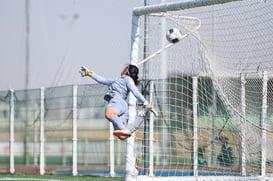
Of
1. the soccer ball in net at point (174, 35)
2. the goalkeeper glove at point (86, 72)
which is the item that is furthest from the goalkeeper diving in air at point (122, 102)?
the soccer ball in net at point (174, 35)

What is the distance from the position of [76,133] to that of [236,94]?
6440 mm

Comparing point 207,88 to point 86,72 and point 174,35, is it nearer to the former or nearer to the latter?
point 174,35

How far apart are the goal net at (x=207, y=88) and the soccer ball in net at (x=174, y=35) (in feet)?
0.77

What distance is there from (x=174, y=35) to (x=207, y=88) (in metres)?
1.53

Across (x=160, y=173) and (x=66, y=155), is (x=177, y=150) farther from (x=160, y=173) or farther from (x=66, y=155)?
(x=66, y=155)

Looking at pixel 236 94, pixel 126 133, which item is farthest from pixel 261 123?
pixel 126 133

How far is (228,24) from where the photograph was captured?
11.3 metres

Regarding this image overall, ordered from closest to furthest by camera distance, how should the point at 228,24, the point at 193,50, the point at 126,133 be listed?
1. the point at 126,133
2. the point at 228,24
3. the point at 193,50

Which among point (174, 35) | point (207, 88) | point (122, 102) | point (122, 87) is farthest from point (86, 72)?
point (207, 88)

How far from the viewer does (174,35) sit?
1177cm

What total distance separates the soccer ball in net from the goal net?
9.2 inches

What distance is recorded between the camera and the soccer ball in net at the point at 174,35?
11.8 meters

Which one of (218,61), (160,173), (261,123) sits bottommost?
(160,173)

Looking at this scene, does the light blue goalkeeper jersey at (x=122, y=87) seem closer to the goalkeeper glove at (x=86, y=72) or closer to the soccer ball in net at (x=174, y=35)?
the goalkeeper glove at (x=86, y=72)
